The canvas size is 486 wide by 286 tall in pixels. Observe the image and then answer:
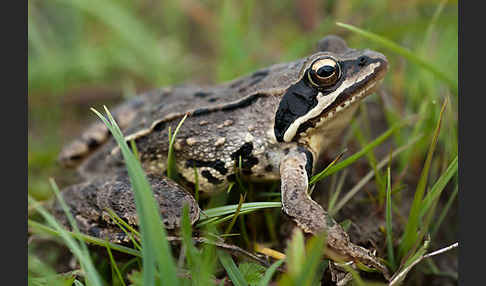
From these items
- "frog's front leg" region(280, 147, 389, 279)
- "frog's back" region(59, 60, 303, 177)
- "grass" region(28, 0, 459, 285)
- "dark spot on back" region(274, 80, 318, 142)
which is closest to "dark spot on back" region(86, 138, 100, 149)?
"frog's back" region(59, 60, 303, 177)

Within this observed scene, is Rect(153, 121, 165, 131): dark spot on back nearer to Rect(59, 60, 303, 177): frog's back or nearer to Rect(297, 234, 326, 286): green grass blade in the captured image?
Rect(59, 60, 303, 177): frog's back

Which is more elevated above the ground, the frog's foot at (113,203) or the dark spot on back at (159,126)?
the dark spot on back at (159,126)

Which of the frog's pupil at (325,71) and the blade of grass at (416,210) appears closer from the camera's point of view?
the blade of grass at (416,210)

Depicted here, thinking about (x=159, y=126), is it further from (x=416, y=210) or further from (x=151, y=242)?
(x=416, y=210)

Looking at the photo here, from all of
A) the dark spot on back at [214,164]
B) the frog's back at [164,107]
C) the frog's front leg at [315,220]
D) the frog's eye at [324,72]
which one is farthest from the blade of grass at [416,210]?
the dark spot on back at [214,164]

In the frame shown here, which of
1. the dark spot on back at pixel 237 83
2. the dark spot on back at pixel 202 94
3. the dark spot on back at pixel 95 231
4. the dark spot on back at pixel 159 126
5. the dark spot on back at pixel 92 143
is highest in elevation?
the dark spot on back at pixel 237 83

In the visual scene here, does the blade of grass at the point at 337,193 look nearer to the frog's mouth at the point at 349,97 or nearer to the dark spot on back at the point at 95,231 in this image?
the frog's mouth at the point at 349,97

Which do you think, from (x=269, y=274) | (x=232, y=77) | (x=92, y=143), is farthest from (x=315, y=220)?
(x=232, y=77)

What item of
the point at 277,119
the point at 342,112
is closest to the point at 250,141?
the point at 277,119
